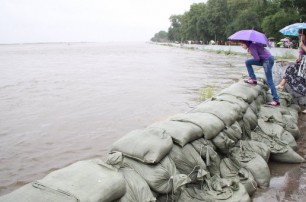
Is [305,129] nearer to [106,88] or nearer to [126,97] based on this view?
[126,97]

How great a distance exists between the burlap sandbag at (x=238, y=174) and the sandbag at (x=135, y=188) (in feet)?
3.70

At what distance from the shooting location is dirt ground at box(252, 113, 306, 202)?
298 cm

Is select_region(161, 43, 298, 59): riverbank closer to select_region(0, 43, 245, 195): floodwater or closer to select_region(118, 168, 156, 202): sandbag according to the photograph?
select_region(0, 43, 245, 195): floodwater

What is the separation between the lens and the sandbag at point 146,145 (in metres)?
2.53

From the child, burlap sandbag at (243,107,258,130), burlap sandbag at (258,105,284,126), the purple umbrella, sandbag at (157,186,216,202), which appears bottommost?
sandbag at (157,186,216,202)

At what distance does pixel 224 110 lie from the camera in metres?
3.74

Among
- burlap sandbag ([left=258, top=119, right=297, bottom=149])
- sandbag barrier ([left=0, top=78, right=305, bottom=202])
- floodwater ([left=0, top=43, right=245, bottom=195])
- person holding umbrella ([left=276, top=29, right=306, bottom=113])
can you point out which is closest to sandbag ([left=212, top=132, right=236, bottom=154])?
sandbag barrier ([left=0, top=78, right=305, bottom=202])

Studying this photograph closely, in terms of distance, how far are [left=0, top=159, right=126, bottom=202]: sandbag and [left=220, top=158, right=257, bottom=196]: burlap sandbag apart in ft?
4.56

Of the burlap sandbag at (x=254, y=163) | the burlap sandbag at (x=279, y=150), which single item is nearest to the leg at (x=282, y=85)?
the burlap sandbag at (x=279, y=150)

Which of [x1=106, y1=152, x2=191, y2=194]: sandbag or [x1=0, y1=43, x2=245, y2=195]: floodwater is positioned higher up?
[x1=106, y1=152, x2=191, y2=194]: sandbag

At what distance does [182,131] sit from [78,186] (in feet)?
4.04

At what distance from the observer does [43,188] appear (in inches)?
75.0

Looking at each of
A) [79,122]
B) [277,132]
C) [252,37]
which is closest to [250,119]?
[277,132]

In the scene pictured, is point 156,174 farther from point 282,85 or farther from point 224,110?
point 282,85
